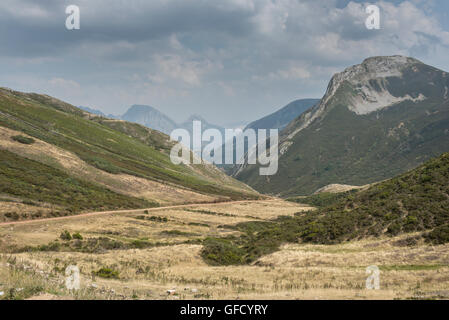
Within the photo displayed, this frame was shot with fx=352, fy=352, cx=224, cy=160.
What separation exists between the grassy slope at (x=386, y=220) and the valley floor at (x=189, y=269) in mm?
2286

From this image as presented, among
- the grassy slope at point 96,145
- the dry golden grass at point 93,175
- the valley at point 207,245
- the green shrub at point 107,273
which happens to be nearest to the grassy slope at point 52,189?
the valley at point 207,245

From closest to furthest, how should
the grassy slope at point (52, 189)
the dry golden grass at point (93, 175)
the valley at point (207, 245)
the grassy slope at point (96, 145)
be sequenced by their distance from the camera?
the valley at point (207, 245), the grassy slope at point (52, 189), the dry golden grass at point (93, 175), the grassy slope at point (96, 145)

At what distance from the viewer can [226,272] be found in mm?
29625

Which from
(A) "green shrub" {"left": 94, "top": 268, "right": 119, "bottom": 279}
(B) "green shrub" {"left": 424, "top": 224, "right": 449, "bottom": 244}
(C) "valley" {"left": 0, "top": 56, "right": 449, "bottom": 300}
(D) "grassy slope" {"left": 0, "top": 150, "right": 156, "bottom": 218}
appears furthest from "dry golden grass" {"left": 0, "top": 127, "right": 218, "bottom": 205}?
(B) "green shrub" {"left": 424, "top": 224, "right": 449, "bottom": 244}

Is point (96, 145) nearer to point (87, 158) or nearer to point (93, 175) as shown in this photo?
point (87, 158)

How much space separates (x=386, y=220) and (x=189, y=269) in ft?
73.3

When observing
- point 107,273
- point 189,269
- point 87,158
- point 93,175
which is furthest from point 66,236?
point 87,158

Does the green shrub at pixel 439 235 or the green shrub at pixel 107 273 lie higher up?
the green shrub at pixel 439 235

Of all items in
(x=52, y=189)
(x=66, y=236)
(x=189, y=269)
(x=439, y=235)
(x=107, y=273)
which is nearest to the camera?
(x=107, y=273)

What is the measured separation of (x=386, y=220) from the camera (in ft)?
127

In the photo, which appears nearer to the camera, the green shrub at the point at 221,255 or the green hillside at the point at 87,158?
the green shrub at the point at 221,255

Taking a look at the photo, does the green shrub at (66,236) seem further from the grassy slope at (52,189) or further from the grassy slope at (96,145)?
the grassy slope at (96,145)

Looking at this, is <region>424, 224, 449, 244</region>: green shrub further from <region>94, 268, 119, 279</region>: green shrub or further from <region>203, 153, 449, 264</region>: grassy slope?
<region>94, 268, 119, 279</region>: green shrub

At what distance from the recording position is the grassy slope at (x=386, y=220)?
118 feet
